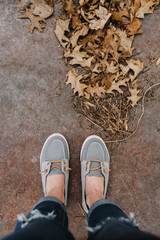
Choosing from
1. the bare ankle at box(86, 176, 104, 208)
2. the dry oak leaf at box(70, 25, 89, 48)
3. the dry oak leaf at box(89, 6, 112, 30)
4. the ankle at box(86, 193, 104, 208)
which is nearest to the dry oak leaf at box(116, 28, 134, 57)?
the dry oak leaf at box(89, 6, 112, 30)

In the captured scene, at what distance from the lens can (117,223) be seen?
978 mm

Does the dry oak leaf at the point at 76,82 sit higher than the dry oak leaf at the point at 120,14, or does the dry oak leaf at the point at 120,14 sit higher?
the dry oak leaf at the point at 120,14

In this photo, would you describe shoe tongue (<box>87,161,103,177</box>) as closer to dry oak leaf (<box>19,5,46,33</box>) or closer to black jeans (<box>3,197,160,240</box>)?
black jeans (<box>3,197,160,240</box>)

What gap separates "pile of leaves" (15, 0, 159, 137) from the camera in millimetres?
1585

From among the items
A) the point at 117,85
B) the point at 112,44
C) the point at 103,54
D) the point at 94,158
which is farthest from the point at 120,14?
the point at 94,158

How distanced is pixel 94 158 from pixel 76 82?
77cm

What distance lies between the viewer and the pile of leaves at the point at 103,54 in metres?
1.58

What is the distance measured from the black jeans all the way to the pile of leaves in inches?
30.0

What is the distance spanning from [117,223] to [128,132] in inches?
36.0

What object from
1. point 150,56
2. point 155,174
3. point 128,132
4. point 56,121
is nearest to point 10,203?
point 56,121

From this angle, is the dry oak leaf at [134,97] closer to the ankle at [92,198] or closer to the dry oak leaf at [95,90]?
the dry oak leaf at [95,90]

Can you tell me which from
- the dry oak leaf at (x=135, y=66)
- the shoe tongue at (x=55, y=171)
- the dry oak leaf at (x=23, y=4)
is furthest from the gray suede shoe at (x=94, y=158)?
the dry oak leaf at (x=23, y=4)

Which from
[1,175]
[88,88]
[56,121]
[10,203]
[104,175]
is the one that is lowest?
[10,203]

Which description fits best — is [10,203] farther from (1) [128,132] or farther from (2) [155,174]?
(2) [155,174]
